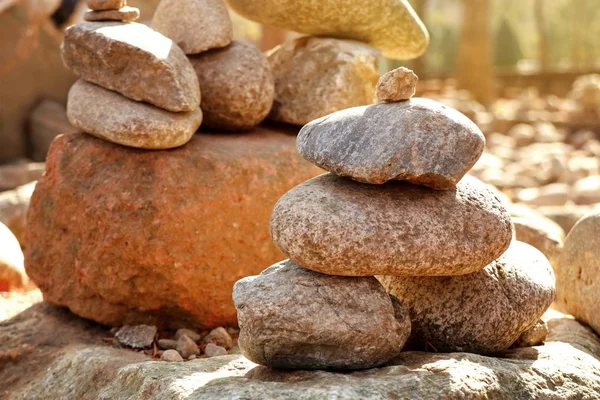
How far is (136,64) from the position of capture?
4191mm

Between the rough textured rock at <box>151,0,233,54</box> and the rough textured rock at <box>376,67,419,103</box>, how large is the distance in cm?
149

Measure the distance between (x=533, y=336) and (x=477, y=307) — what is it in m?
0.42

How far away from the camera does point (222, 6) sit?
4.69 meters

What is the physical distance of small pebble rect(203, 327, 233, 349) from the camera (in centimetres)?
434

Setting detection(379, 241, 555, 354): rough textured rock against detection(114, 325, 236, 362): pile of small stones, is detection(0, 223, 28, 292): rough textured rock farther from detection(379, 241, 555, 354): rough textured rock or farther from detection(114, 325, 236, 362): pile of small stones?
detection(379, 241, 555, 354): rough textured rock

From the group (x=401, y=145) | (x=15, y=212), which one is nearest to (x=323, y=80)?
(x=401, y=145)

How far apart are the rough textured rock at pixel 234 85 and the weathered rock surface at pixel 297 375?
1.40 meters

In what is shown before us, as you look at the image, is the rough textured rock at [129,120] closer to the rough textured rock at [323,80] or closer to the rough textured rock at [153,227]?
the rough textured rock at [153,227]

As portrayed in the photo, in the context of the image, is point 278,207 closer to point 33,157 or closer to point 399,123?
point 399,123

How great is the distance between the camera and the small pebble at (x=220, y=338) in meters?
4.34

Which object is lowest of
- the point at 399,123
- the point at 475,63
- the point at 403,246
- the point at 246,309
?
the point at 475,63

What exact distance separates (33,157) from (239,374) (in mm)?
8354

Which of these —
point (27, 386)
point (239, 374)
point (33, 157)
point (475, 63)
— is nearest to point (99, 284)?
point (27, 386)

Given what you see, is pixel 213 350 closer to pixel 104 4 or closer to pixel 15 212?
pixel 104 4
